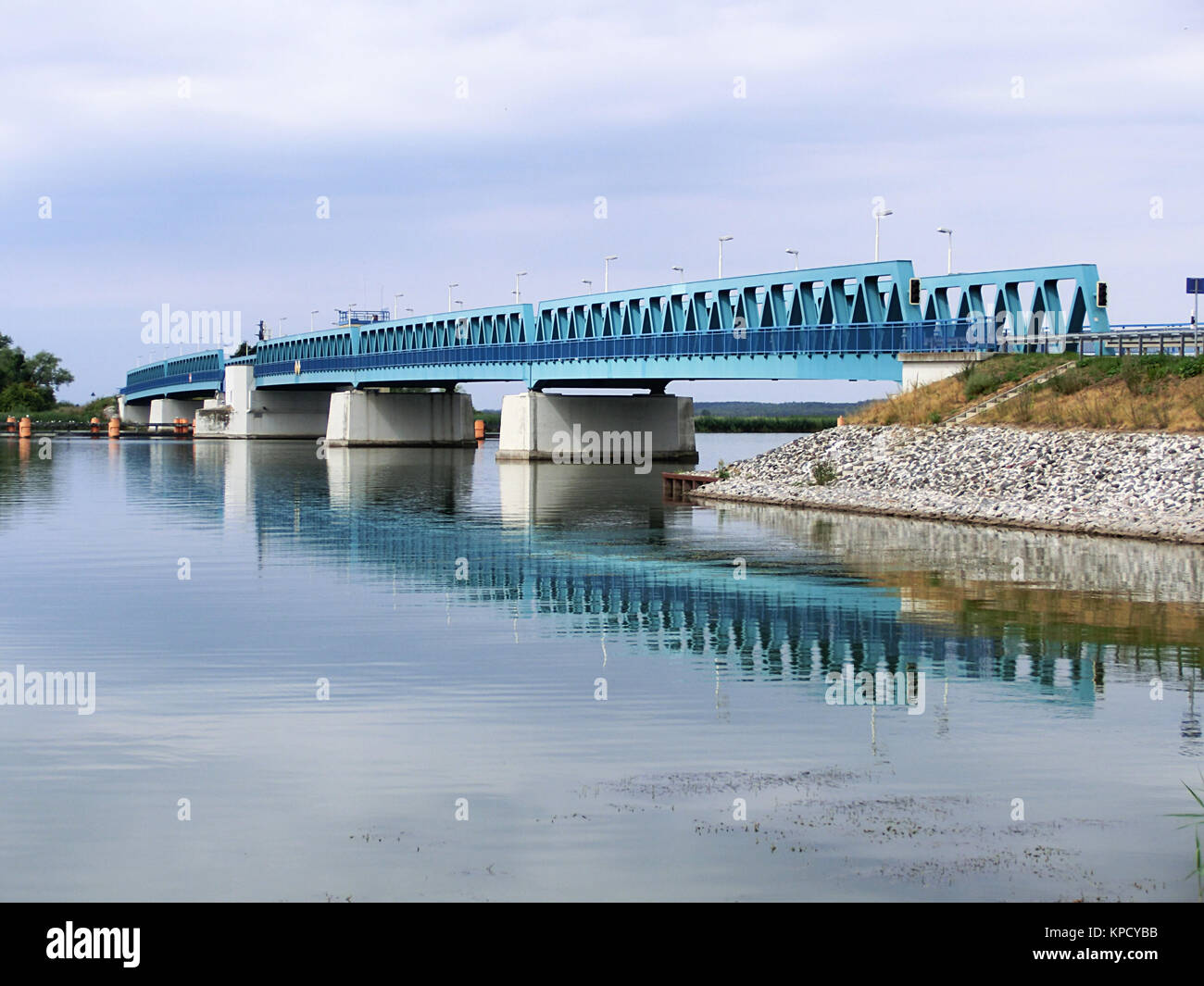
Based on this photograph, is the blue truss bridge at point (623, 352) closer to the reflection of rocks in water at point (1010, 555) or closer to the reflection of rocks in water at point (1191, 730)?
the reflection of rocks in water at point (1010, 555)

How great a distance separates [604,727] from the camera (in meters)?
15.1

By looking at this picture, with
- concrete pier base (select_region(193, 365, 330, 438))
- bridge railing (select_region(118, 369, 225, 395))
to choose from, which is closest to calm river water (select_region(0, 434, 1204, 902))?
concrete pier base (select_region(193, 365, 330, 438))

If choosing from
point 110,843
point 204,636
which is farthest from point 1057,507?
point 110,843

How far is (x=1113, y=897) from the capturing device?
9.88 m

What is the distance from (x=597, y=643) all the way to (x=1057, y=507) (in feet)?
72.6

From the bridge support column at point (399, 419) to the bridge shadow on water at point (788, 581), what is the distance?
67.2 meters

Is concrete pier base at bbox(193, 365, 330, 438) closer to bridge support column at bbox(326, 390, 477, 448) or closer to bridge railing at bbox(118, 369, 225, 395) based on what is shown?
bridge railing at bbox(118, 369, 225, 395)

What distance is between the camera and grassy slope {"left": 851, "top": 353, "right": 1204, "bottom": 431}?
44.1m

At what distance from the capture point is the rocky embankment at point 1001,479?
3731 cm

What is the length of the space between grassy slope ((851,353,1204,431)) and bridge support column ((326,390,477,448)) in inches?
Result: 2846

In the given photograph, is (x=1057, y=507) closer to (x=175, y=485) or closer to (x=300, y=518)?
(x=300, y=518)
